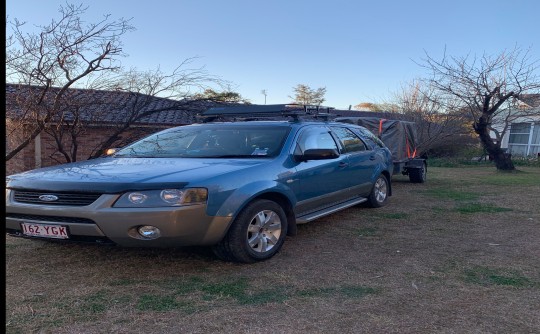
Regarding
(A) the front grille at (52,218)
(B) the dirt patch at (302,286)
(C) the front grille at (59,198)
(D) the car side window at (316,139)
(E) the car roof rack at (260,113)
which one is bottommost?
(B) the dirt patch at (302,286)

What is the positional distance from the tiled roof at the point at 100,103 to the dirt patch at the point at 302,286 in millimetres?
4435

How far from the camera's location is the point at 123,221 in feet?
11.5

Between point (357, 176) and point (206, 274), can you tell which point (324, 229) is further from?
point (206, 274)

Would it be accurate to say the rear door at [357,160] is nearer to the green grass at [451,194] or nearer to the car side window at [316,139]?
the car side window at [316,139]

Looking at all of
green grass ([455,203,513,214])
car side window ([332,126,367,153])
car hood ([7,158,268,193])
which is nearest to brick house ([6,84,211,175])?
car hood ([7,158,268,193])

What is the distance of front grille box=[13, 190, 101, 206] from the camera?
362 centimetres

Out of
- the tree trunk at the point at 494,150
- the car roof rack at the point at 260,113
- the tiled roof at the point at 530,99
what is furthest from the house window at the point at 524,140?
the car roof rack at the point at 260,113

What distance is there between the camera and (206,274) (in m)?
3.94

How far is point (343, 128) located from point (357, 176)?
2.58 ft

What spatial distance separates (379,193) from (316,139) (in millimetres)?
2359

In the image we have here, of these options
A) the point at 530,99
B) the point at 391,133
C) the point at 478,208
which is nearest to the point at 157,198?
the point at 478,208

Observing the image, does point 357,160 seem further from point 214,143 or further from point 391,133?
point 391,133

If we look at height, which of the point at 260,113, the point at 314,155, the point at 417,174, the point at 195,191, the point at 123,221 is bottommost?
the point at 417,174

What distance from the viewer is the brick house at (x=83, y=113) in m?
8.33
